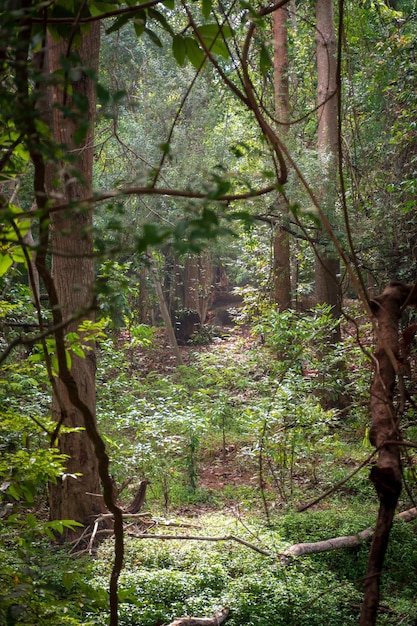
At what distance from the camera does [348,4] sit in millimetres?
9852

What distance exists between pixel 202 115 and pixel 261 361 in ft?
21.9

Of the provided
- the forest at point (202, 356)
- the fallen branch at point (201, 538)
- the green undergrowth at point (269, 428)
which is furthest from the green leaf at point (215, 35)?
the green undergrowth at point (269, 428)

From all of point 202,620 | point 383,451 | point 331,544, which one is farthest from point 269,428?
point 383,451

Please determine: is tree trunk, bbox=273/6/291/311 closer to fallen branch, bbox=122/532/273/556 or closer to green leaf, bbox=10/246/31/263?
fallen branch, bbox=122/532/273/556

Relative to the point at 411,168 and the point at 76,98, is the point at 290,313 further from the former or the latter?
the point at 76,98

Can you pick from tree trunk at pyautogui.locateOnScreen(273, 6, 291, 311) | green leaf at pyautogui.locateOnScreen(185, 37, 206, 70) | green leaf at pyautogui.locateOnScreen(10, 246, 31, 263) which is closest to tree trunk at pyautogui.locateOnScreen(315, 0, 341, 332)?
tree trunk at pyautogui.locateOnScreen(273, 6, 291, 311)

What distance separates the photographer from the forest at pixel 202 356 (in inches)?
43.8

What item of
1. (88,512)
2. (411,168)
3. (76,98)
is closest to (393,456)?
(76,98)

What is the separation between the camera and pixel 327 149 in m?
8.44

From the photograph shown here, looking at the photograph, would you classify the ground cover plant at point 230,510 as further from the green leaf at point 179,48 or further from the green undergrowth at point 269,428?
the green leaf at point 179,48

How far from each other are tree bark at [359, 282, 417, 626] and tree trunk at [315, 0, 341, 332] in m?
6.60

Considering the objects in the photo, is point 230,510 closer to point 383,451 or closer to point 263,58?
point 383,451

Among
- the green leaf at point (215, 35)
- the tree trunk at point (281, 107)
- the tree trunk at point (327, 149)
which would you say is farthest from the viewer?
the tree trunk at point (281, 107)

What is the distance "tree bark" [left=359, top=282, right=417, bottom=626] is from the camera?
1.26 m
